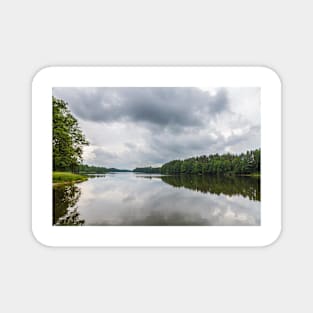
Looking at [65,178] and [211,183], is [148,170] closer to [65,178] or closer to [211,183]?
[211,183]

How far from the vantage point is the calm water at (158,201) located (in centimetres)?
188

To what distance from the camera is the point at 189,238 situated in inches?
68.5

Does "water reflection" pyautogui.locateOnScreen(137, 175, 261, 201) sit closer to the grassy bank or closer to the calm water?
the calm water

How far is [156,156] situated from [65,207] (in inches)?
33.2

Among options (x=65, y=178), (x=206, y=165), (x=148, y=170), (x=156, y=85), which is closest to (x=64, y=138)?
(x=65, y=178)

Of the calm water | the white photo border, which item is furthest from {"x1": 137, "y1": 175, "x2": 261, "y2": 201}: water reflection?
the white photo border

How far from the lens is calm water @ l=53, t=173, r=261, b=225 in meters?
1.88

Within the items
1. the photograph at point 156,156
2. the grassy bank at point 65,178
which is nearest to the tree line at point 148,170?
the photograph at point 156,156

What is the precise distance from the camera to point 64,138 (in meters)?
1.95
